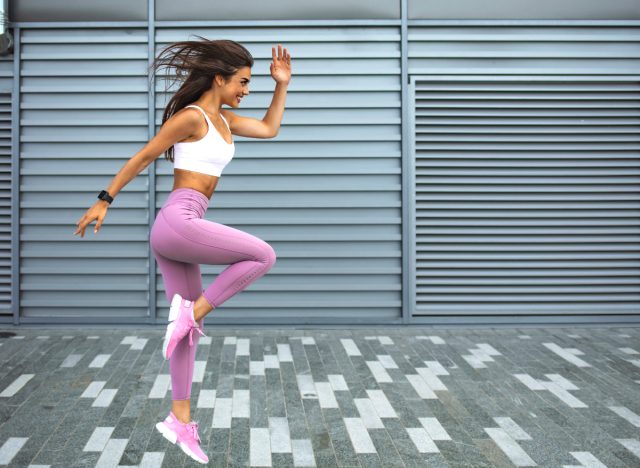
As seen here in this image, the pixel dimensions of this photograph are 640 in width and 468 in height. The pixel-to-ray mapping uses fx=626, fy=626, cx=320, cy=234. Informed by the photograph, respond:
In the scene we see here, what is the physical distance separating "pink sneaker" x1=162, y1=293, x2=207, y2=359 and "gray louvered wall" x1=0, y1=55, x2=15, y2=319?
4.61m

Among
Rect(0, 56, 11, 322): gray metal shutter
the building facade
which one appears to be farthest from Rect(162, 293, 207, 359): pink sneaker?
Rect(0, 56, 11, 322): gray metal shutter

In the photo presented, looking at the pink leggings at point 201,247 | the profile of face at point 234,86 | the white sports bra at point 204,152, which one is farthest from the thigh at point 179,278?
the profile of face at point 234,86

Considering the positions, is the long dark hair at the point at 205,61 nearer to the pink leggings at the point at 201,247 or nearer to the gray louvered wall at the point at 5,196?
the pink leggings at the point at 201,247

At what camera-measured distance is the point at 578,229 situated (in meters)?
7.05

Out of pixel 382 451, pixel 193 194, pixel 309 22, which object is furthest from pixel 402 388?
pixel 309 22

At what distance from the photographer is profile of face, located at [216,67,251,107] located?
3.26 m

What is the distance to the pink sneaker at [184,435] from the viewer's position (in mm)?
3207

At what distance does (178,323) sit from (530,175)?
508 centimetres

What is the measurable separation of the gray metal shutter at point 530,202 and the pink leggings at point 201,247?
4165 mm

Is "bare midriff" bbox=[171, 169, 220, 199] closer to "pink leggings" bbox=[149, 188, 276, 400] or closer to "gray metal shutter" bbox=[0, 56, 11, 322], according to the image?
"pink leggings" bbox=[149, 188, 276, 400]

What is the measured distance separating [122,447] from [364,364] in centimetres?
243

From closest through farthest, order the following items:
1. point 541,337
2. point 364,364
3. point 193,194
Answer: point 193,194
point 364,364
point 541,337

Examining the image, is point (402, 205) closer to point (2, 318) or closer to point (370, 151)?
point (370, 151)

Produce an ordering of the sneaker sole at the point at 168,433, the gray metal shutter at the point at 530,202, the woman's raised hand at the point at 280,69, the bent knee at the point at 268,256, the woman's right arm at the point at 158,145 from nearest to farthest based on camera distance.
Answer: the woman's right arm at the point at 158,145 < the bent knee at the point at 268,256 < the sneaker sole at the point at 168,433 < the woman's raised hand at the point at 280,69 < the gray metal shutter at the point at 530,202
